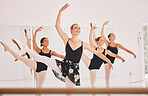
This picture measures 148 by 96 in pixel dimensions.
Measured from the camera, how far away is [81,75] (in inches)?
181

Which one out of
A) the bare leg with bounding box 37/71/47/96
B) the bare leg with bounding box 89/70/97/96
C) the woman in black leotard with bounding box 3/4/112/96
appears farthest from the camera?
the bare leg with bounding box 89/70/97/96

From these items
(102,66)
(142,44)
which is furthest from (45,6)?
(142,44)

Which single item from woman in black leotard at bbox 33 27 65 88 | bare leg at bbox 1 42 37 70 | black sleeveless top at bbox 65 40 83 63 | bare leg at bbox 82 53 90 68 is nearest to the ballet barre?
bare leg at bbox 1 42 37 70

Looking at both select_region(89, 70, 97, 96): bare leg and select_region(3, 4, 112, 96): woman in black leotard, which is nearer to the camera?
select_region(3, 4, 112, 96): woman in black leotard

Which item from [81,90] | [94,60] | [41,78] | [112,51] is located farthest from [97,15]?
[81,90]

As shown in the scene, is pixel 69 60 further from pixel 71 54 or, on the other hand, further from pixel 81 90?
pixel 81 90

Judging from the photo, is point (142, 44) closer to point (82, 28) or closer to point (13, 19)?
point (82, 28)

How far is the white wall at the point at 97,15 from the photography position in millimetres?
4133

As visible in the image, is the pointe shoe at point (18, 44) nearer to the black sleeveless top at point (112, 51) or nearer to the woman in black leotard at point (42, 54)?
the woman in black leotard at point (42, 54)

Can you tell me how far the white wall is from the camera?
4133 mm

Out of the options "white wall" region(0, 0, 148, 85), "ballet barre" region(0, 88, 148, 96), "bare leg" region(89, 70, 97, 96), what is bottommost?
"bare leg" region(89, 70, 97, 96)

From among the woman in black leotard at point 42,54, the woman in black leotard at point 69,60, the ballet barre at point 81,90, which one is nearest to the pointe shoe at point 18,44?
the woman in black leotard at point 42,54

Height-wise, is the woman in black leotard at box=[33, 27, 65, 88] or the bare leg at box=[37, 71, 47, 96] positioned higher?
the woman in black leotard at box=[33, 27, 65, 88]

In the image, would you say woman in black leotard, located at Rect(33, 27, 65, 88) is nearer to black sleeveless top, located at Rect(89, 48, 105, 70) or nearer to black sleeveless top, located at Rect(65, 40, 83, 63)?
black sleeveless top, located at Rect(65, 40, 83, 63)
